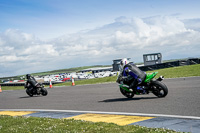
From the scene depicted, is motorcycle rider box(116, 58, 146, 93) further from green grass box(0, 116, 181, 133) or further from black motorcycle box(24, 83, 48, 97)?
black motorcycle box(24, 83, 48, 97)

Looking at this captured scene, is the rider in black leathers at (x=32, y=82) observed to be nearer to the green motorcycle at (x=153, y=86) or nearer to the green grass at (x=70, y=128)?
the green motorcycle at (x=153, y=86)

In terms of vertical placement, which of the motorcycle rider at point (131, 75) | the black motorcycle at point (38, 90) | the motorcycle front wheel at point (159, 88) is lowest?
the black motorcycle at point (38, 90)

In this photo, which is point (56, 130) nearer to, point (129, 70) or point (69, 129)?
point (69, 129)

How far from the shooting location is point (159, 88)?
428 inches

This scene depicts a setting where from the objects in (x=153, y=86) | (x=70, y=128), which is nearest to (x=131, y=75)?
(x=153, y=86)

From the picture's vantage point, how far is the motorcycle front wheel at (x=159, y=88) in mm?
10734

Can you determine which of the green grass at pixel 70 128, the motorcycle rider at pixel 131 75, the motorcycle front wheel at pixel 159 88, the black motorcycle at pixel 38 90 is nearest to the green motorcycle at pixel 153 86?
the motorcycle front wheel at pixel 159 88

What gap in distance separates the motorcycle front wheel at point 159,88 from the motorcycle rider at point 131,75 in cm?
56

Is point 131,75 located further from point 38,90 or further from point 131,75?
point 38,90

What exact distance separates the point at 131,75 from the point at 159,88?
1248 millimetres

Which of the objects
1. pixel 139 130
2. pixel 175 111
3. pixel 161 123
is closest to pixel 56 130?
pixel 139 130

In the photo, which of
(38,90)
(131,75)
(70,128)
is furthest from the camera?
(38,90)

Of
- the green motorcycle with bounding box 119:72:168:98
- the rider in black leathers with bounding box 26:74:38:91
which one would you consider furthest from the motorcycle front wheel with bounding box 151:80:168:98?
the rider in black leathers with bounding box 26:74:38:91

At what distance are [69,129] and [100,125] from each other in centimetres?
70
